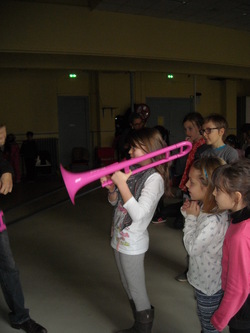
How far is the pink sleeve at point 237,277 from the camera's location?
1194 millimetres

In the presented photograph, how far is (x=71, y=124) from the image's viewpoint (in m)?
9.48

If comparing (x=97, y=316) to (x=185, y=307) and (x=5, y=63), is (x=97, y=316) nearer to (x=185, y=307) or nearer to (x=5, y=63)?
(x=185, y=307)

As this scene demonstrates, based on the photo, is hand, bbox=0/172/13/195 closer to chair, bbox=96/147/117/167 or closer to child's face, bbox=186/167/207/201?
child's face, bbox=186/167/207/201

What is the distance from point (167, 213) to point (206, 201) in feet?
8.32

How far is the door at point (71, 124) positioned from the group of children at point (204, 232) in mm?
7794

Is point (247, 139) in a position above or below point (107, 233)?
above

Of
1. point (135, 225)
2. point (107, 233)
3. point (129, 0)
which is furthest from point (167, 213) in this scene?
point (129, 0)

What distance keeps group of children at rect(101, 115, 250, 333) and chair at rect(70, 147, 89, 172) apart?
22.7 feet

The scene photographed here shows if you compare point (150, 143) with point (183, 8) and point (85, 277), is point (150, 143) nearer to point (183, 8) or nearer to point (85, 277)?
point (85, 277)

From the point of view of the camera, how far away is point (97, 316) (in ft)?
7.30

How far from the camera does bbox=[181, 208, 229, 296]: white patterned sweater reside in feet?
4.82

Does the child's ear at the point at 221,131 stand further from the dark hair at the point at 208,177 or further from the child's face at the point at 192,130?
the dark hair at the point at 208,177

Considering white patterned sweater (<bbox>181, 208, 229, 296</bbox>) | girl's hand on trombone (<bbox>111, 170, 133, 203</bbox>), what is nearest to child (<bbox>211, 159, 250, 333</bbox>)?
white patterned sweater (<bbox>181, 208, 229, 296</bbox>)

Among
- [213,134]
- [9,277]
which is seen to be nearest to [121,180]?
[9,277]
